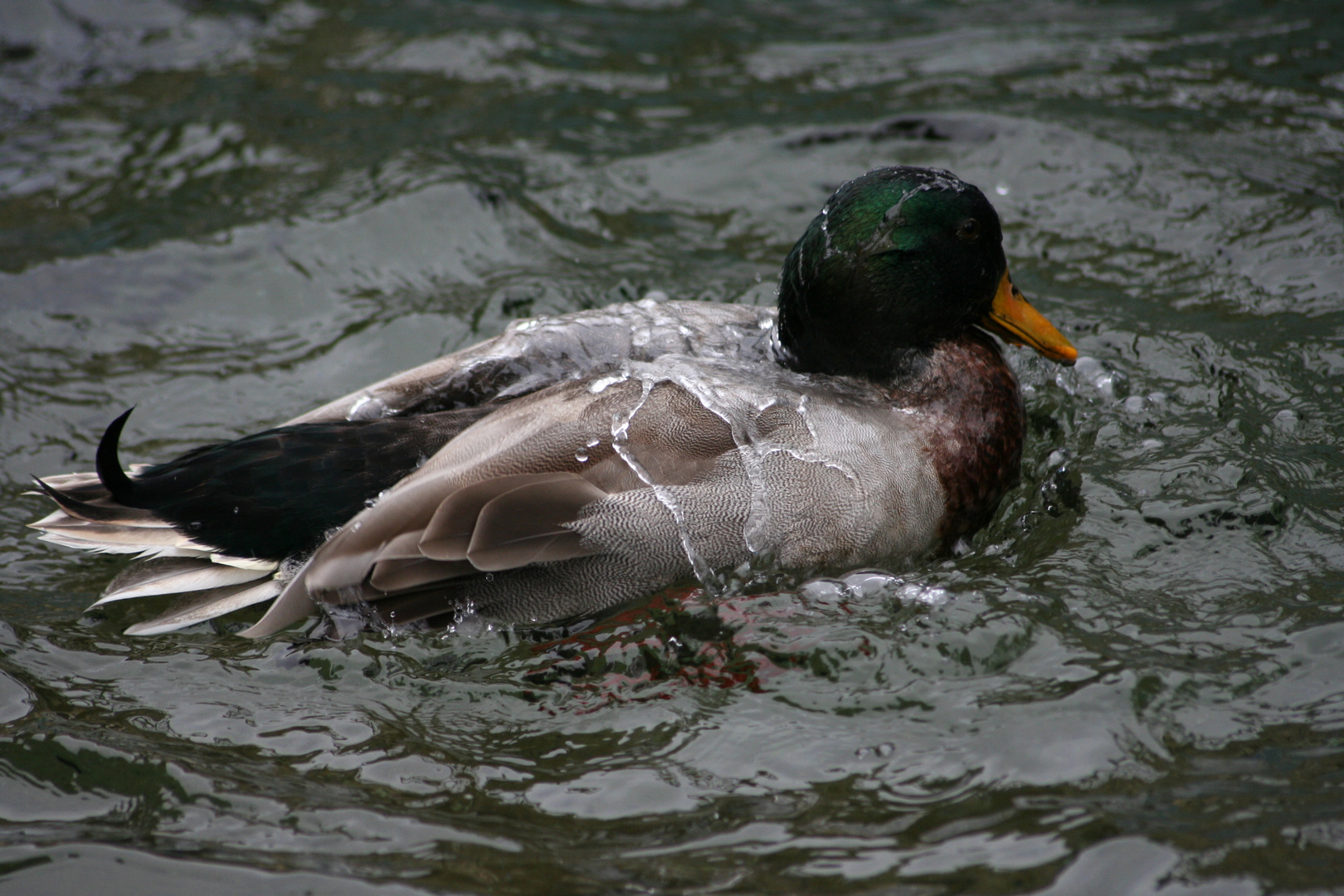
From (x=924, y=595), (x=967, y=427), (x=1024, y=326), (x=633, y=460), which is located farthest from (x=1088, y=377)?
(x=633, y=460)

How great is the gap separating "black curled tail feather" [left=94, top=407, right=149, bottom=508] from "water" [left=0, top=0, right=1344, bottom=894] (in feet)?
1.37

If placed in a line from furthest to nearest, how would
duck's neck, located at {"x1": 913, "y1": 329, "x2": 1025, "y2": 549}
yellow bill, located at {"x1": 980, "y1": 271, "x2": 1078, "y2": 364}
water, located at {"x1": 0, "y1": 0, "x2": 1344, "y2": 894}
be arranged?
yellow bill, located at {"x1": 980, "y1": 271, "x2": 1078, "y2": 364}
duck's neck, located at {"x1": 913, "y1": 329, "x2": 1025, "y2": 549}
water, located at {"x1": 0, "y1": 0, "x2": 1344, "y2": 894}

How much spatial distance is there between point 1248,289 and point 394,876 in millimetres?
4233

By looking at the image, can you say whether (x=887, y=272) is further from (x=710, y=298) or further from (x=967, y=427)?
(x=710, y=298)

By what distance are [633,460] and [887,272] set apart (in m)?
1.05

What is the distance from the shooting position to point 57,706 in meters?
3.36

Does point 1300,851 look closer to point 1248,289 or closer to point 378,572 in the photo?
point 378,572

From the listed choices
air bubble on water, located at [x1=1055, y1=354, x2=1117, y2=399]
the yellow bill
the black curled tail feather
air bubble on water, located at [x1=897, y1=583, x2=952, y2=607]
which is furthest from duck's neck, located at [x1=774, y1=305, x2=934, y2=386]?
the black curled tail feather

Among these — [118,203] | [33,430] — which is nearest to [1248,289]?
[33,430]

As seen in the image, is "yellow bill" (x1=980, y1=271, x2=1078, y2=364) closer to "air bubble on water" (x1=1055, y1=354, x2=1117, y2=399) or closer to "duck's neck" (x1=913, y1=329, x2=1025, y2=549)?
"duck's neck" (x1=913, y1=329, x2=1025, y2=549)

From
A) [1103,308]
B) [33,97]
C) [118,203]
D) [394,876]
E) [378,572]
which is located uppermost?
[33,97]

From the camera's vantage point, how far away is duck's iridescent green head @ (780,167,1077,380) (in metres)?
3.76

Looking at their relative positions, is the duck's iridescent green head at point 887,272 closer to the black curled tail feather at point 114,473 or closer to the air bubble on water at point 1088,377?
the air bubble on water at point 1088,377

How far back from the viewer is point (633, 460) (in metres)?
3.45
